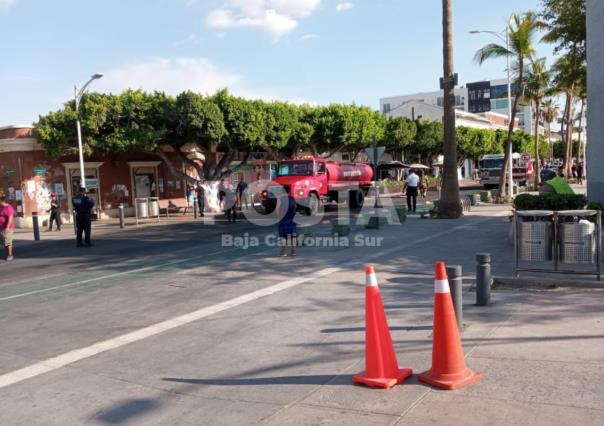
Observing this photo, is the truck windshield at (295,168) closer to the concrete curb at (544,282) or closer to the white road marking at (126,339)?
the white road marking at (126,339)

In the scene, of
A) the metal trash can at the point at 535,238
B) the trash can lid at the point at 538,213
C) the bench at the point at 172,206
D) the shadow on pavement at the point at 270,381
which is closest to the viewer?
the shadow on pavement at the point at 270,381

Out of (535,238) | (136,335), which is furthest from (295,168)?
(136,335)

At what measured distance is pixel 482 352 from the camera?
5.41m

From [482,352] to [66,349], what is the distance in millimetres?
4608

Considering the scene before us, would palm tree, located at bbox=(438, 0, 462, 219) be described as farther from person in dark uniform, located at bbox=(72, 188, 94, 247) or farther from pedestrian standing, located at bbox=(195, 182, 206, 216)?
pedestrian standing, located at bbox=(195, 182, 206, 216)

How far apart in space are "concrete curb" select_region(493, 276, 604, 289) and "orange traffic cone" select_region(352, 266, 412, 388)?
4.22 m

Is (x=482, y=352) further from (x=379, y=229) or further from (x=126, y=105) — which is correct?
(x=126, y=105)

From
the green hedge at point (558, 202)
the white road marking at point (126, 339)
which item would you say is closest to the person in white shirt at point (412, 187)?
the green hedge at point (558, 202)

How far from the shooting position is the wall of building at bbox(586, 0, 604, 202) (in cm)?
1205

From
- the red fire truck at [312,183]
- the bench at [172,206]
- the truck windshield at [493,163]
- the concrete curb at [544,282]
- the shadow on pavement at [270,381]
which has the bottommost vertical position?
the shadow on pavement at [270,381]

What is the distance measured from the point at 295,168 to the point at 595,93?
1337cm

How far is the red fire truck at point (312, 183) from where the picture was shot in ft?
74.3

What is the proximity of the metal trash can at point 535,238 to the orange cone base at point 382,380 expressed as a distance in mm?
4284

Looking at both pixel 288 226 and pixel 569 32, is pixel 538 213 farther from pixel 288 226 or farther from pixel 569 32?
pixel 569 32
